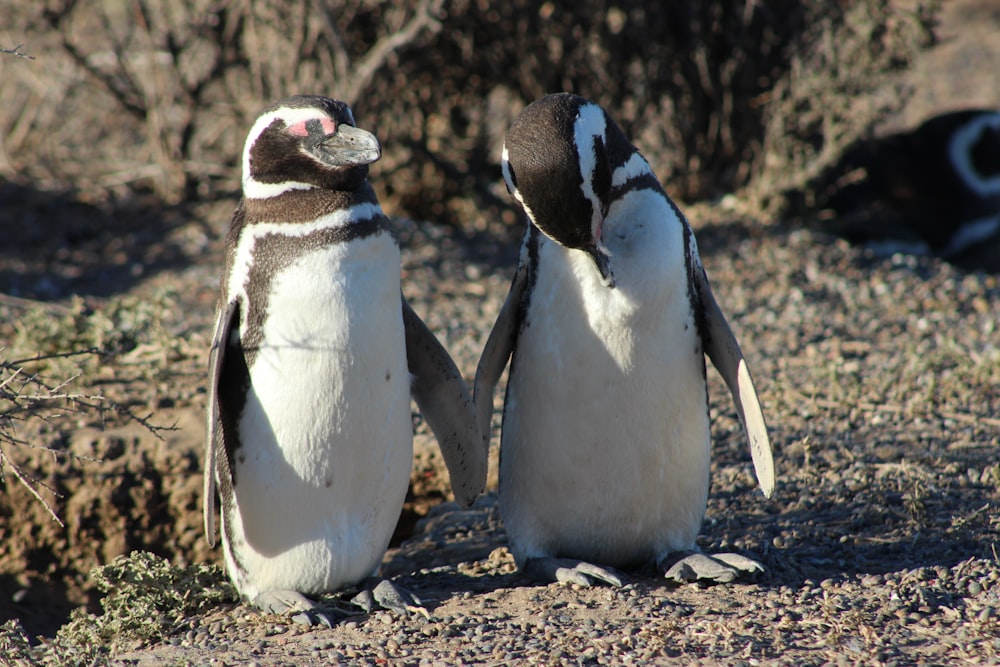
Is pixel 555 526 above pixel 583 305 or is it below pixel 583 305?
below

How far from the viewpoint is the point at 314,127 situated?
2648mm

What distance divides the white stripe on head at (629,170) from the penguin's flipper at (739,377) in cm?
30

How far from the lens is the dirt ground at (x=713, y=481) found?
2.56m

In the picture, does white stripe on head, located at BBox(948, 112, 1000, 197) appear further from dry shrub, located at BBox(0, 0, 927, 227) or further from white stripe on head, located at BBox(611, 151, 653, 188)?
white stripe on head, located at BBox(611, 151, 653, 188)

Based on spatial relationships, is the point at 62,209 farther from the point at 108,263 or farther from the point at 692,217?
→ the point at 692,217

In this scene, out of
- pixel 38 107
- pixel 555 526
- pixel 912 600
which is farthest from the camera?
pixel 38 107

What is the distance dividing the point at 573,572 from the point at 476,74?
4.32m

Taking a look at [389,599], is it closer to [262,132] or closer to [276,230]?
[276,230]

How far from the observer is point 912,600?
104 inches

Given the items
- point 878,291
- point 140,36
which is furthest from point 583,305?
point 140,36

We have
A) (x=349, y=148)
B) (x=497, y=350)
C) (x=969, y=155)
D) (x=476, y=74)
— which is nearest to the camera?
(x=349, y=148)

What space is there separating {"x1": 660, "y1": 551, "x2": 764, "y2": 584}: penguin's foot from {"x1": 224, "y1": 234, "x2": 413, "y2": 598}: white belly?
724 mm

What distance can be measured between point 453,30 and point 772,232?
212 cm

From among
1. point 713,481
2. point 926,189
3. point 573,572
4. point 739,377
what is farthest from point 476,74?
point 573,572
